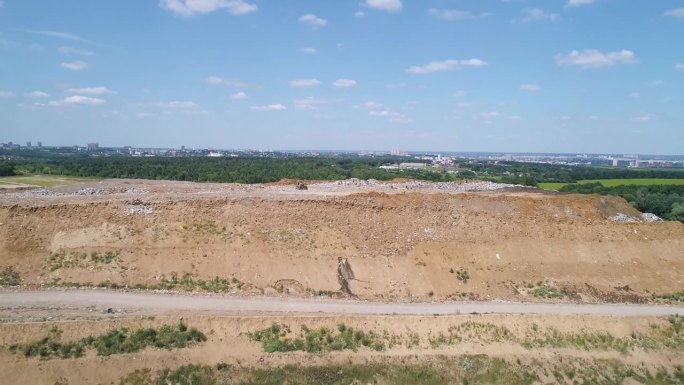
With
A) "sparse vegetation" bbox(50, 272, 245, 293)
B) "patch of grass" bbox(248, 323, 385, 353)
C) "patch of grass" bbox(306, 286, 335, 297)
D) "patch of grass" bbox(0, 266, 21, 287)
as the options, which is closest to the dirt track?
"sparse vegetation" bbox(50, 272, 245, 293)

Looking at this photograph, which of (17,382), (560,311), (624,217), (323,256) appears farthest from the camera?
(624,217)

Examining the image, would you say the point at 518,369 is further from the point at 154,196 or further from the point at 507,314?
the point at 154,196

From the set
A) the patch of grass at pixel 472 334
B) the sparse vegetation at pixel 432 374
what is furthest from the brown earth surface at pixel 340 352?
the sparse vegetation at pixel 432 374

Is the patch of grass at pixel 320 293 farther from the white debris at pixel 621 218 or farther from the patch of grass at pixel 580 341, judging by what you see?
the white debris at pixel 621 218

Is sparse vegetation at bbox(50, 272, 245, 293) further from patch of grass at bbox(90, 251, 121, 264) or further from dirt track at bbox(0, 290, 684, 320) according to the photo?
patch of grass at bbox(90, 251, 121, 264)

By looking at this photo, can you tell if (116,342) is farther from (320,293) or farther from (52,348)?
(320,293)

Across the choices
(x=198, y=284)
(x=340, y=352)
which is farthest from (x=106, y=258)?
(x=340, y=352)

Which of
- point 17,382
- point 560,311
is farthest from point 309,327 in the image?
point 560,311
